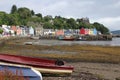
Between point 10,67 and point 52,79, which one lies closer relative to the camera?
point 10,67

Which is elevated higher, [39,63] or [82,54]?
[39,63]

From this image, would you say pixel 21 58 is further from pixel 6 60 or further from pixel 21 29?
pixel 21 29

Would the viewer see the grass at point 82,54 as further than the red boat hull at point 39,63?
Yes

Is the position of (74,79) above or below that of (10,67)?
below

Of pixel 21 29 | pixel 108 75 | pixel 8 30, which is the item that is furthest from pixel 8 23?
pixel 108 75

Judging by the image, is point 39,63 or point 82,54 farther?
point 82,54

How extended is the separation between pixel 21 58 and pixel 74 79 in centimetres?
303

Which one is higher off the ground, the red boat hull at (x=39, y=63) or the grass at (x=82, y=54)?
the red boat hull at (x=39, y=63)

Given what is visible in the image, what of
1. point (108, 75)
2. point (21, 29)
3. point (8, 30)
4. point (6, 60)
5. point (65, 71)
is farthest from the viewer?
point (21, 29)

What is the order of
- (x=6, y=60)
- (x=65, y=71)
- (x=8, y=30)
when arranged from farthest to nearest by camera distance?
(x=8, y=30)
(x=65, y=71)
(x=6, y=60)

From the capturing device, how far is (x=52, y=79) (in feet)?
59.4

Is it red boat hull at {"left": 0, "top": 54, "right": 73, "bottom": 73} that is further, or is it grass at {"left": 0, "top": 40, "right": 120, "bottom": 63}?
grass at {"left": 0, "top": 40, "right": 120, "bottom": 63}

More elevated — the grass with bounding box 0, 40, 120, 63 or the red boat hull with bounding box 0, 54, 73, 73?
the red boat hull with bounding box 0, 54, 73, 73

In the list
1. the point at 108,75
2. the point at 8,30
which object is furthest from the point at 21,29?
the point at 108,75
